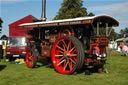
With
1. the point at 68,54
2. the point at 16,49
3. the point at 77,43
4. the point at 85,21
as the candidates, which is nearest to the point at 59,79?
the point at 68,54

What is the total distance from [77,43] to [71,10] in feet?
119

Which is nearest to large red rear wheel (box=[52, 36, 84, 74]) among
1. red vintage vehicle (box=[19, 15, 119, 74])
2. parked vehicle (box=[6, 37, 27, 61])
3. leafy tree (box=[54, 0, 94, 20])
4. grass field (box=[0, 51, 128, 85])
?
red vintage vehicle (box=[19, 15, 119, 74])

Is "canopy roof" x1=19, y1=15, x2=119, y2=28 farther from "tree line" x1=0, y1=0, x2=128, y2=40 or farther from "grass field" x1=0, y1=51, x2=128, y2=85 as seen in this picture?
"tree line" x1=0, y1=0, x2=128, y2=40

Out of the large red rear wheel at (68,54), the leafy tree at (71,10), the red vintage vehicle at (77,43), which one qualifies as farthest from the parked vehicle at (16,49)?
the leafy tree at (71,10)

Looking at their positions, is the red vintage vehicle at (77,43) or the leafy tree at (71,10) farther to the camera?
the leafy tree at (71,10)

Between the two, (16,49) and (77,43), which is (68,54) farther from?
(16,49)

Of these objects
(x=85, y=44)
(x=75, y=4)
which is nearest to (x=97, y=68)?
(x=85, y=44)

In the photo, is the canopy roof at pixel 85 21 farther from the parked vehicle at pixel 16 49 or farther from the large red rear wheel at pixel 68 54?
the parked vehicle at pixel 16 49

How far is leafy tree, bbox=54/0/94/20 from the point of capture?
140 feet

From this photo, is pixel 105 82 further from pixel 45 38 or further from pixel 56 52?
pixel 45 38

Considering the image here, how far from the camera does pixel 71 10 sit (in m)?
43.7

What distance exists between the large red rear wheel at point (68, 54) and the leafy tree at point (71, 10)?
32949mm

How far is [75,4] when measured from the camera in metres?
45.2

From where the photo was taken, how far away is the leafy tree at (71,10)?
42531mm
